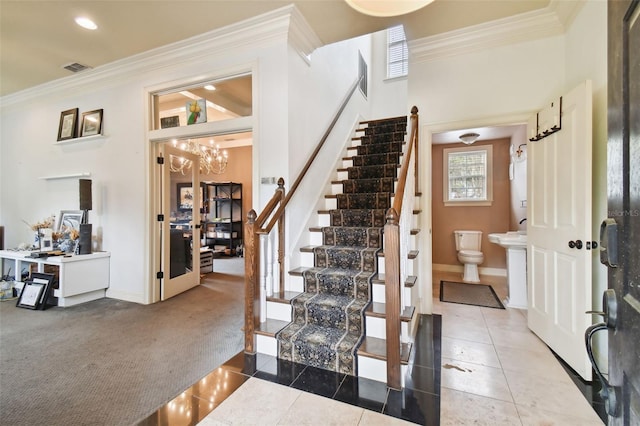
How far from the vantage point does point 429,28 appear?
9.52 feet

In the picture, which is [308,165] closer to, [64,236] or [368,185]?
[368,185]

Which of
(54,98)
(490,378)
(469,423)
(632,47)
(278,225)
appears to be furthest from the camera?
(54,98)

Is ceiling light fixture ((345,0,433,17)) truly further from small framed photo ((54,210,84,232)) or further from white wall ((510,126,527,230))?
small framed photo ((54,210,84,232))

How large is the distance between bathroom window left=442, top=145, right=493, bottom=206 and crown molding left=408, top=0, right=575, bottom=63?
2.52m

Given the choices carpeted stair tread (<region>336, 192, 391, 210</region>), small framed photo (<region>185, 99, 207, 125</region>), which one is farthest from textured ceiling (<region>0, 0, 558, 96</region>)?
carpeted stair tread (<region>336, 192, 391, 210</region>)

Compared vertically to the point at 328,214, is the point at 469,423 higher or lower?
lower

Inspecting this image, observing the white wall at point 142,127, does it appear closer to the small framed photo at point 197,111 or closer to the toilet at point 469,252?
the small framed photo at point 197,111

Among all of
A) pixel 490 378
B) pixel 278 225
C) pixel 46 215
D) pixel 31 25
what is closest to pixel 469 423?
pixel 490 378

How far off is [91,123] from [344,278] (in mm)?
4175

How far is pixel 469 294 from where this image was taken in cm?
392

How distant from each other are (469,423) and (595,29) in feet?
9.51

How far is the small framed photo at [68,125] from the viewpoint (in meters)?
4.11

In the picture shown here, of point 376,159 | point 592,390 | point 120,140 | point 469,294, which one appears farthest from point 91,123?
point 592,390

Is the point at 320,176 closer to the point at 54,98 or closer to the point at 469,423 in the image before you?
the point at 469,423
